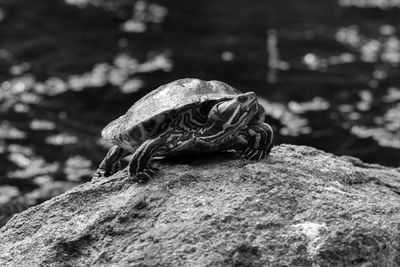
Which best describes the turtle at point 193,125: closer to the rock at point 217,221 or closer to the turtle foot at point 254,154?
the turtle foot at point 254,154

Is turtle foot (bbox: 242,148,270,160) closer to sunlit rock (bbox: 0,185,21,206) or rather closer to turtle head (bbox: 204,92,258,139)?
turtle head (bbox: 204,92,258,139)

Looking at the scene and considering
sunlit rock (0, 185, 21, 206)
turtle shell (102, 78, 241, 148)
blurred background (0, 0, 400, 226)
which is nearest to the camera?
turtle shell (102, 78, 241, 148)

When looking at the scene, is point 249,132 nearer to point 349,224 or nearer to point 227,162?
point 227,162

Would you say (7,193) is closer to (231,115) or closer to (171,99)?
(171,99)

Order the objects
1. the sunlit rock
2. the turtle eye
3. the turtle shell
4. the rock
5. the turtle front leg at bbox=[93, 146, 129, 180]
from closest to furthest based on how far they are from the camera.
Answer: the rock < the turtle eye < the turtle shell < the turtle front leg at bbox=[93, 146, 129, 180] < the sunlit rock

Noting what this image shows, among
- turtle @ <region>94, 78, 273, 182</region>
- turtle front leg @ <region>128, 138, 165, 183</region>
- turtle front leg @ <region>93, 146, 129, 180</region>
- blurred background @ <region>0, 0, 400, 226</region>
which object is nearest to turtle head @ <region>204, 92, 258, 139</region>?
turtle @ <region>94, 78, 273, 182</region>

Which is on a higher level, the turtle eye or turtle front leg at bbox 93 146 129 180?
the turtle eye

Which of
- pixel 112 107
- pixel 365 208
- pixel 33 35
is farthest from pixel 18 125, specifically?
pixel 365 208
